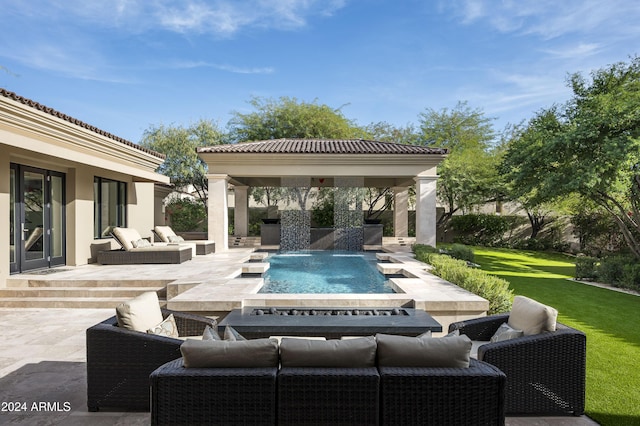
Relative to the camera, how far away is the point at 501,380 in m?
2.67

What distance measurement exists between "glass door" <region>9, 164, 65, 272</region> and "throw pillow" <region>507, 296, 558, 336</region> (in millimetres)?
10368

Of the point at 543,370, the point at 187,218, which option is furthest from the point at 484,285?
the point at 187,218

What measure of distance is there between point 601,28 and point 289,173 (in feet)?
39.0

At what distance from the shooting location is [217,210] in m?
15.3

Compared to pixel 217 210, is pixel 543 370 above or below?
below

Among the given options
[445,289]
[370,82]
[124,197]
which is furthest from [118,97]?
[445,289]

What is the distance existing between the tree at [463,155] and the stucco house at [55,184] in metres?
15.6

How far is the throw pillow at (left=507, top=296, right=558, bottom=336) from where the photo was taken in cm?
362

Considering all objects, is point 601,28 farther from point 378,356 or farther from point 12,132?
point 12,132

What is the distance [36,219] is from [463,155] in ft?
67.5

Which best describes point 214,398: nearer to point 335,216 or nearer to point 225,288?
point 225,288

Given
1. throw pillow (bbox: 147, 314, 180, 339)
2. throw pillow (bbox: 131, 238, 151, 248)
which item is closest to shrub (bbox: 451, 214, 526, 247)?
throw pillow (bbox: 131, 238, 151, 248)

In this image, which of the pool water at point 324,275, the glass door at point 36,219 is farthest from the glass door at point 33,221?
the pool water at point 324,275

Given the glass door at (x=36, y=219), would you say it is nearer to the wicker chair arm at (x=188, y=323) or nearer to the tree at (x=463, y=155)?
the wicker chair arm at (x=188, y=323)
